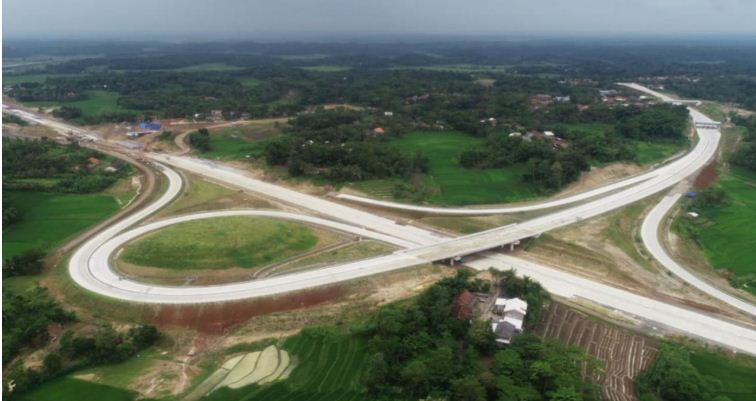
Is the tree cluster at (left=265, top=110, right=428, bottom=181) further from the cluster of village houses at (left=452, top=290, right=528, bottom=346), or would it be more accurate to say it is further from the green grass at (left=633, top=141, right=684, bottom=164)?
the green grass at (left=633, top=141, right=684, bottom=164)

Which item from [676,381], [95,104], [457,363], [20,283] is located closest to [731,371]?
[676,381]

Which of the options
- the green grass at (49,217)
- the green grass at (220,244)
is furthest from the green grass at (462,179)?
the green grass at (49,217)

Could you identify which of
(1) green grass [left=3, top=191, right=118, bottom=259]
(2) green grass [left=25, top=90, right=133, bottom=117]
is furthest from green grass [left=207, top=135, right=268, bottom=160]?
(2) green grass [left=25, top=90, right=133, bottom=117]

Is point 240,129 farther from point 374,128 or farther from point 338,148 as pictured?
point 338,148

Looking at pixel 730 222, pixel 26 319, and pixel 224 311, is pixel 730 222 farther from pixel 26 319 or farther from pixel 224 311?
pixel 26 319

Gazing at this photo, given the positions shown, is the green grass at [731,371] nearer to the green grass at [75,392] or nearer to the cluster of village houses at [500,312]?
the cluster of village houses at [500,312]

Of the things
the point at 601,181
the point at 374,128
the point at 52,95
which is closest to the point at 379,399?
the point at 601,181
